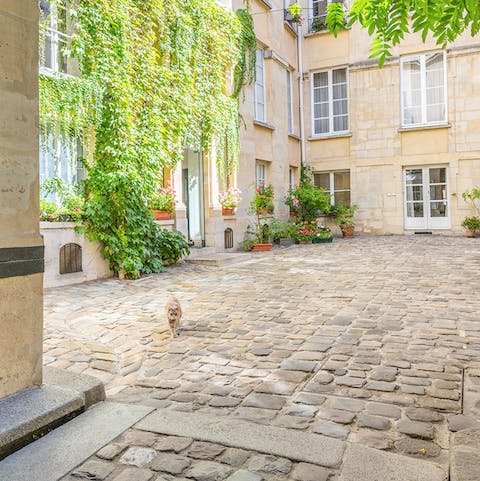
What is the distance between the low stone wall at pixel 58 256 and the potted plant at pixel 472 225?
11.9m

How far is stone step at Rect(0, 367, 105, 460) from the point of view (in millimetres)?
2201

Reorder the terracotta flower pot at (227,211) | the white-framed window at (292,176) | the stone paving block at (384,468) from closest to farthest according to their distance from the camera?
the stone paving block at (384,468) < the terracotta flower pot at (227,211) < the white-framed window at (292,176)

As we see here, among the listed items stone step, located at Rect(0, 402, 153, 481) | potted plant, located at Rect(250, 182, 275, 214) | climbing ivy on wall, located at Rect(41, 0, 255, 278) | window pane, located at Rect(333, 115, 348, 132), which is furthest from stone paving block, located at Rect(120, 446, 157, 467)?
window pane, located at Rect(333, 115, 348, 132)

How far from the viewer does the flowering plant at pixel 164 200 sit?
Result: 921cm

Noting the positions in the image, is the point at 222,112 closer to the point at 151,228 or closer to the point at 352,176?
the point at 151,228

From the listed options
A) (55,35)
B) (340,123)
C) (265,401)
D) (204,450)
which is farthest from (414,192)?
(204,450)

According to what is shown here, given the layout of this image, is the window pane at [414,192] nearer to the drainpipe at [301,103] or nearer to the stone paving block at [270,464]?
the drainpipe at [301,103]

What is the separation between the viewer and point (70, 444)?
2.25 m

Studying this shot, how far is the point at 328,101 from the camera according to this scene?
57.5 ft

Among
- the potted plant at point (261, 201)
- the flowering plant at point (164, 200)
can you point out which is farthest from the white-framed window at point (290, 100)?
the flowering plant at point (164, 200)

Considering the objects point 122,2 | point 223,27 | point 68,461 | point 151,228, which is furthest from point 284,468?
point 223,27

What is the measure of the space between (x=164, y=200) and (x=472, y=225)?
34.6 feet

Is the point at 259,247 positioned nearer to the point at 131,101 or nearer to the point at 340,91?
the point at 131,101

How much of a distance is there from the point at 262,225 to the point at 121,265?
21.7ft
